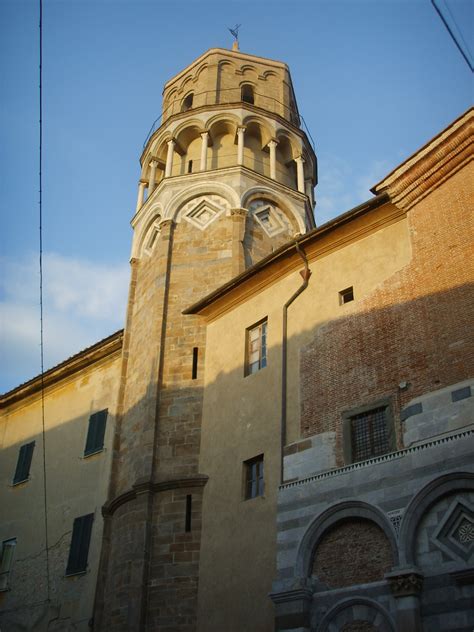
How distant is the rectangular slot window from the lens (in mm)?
22634

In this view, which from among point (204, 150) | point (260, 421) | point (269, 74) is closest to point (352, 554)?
point (260, 421)

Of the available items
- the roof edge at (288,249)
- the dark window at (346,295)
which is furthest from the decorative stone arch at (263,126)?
the dark window at (346,295)

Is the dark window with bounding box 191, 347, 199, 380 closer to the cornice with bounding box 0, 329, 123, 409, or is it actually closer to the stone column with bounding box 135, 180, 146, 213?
the cornice with bounding box 0, 329, 123, 409

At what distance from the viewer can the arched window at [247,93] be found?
28797 mm

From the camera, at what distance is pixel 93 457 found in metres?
22.0

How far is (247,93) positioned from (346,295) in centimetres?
1493

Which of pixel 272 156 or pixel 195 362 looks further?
pixel 272 156

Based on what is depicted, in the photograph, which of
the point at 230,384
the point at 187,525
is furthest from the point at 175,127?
the point at 187,525

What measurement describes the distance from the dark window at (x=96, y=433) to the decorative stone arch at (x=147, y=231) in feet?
17.6

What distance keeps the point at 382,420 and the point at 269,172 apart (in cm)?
1362

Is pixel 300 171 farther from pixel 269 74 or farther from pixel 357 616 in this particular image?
pixel 357 616

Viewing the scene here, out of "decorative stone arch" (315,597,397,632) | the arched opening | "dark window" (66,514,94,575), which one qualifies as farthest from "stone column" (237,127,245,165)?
"decorative stone arch" (315,597,397,632)

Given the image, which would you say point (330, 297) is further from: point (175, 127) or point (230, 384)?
point (175, 127)

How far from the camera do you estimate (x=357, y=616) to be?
1259 cm
